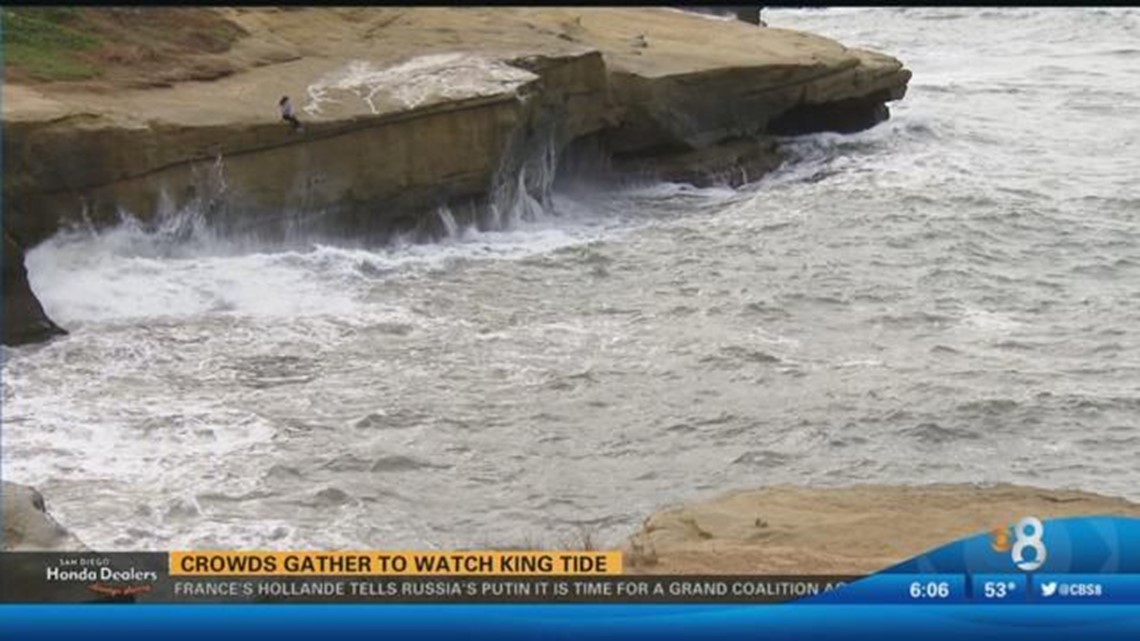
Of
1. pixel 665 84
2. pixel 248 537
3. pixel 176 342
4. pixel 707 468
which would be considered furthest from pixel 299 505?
pixel 665 84

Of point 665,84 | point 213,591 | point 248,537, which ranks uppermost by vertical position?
point 665,84

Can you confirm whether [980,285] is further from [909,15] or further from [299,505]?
[909,15]

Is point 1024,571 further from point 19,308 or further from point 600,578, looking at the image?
point 19,308

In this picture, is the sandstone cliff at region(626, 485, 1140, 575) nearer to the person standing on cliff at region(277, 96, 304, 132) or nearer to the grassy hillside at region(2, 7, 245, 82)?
the person standing on cliff at region(277, 96, 304, 132)

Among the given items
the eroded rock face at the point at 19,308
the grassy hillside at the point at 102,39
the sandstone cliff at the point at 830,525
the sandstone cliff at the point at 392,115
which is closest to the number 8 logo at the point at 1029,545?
the sandstone cliff at the point at 830,525

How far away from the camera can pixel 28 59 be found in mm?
16891

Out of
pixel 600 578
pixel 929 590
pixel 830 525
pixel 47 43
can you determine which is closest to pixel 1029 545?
pixel 929 590

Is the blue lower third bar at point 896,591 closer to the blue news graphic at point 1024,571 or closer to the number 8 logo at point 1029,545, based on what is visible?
the blue news graphic at point 1024,571

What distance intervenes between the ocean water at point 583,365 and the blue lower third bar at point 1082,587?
4.78 m

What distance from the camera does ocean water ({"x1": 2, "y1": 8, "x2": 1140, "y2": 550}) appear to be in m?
10.8

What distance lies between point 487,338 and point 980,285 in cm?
520

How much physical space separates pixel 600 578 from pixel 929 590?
3.36 ft

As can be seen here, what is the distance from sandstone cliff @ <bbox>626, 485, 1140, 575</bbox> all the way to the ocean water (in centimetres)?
149

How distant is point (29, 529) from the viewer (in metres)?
7.49
